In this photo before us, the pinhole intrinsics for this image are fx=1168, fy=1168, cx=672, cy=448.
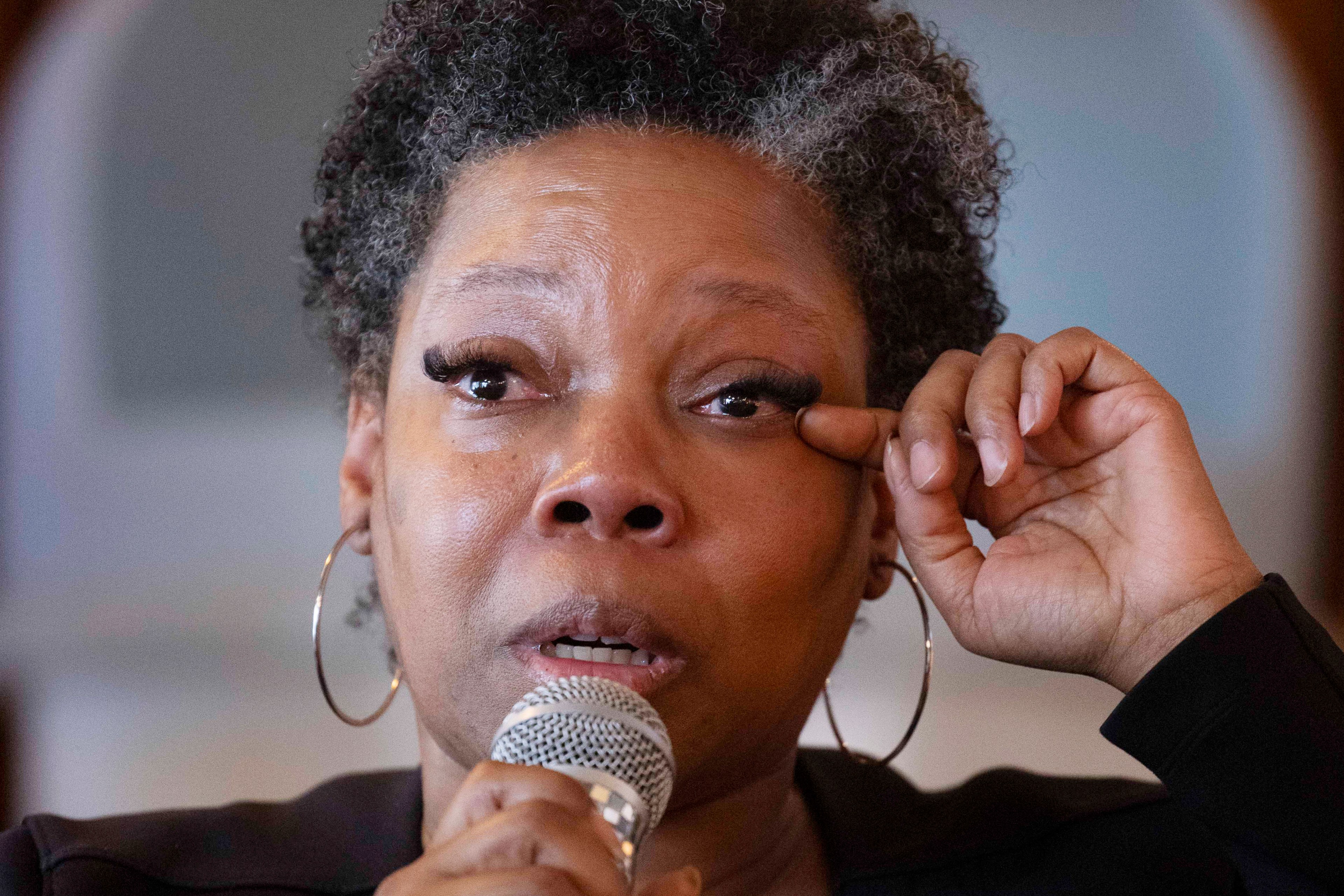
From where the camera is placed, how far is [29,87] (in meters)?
3.22

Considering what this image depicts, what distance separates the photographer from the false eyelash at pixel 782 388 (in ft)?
4.86

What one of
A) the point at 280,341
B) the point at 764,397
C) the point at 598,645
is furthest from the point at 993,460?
the point at 280,341

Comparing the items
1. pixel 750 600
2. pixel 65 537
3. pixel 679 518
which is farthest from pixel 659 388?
pixel 65 537

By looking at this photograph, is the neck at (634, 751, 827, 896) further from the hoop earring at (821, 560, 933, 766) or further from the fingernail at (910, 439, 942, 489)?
the fingernail at (910, 439, 942, 489)

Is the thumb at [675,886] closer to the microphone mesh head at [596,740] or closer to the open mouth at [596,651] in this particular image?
the microphone mesh head at [596,740]

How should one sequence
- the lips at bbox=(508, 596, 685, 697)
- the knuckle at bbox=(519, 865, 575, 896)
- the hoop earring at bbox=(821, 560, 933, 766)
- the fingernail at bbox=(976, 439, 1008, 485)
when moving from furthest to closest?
the hoop earring at bbox=(821, 560, 933, 766) < the fingernail at bbox=(976, 439, 1008, 485) < the lips at bbox=(508, 596, 685, 697) < the knuckle at bbox=(519, 865, 575, 896)

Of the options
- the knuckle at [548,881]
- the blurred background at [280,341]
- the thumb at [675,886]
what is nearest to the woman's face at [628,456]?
the thumb at [675,886]

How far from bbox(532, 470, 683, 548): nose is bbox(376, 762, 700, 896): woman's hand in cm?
41

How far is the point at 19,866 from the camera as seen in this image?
1.58 metres

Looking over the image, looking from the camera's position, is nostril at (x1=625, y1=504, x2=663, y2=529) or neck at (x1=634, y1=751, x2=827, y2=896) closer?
nostril at (x1=625, y1=504, x2=663, y2=529)

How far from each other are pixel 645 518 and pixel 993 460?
429 millimetres

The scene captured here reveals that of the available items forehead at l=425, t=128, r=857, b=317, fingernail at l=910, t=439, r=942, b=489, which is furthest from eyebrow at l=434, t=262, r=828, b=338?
fingernail at l=910, t=439, r=942, b=489

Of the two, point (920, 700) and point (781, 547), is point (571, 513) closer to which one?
point (781, 547)

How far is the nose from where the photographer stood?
1320 millimetres
